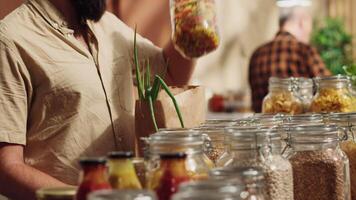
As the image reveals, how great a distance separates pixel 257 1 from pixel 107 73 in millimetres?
6385

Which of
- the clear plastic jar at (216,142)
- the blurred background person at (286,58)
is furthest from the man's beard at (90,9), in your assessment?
the blurred background person at (286,58)

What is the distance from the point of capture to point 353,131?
6.71ft

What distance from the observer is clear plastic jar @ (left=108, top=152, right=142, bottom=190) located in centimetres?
127

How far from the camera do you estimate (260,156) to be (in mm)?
1532

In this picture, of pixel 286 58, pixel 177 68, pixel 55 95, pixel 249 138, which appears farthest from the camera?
pixel 286 58

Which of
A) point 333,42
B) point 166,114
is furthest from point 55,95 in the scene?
point 333,42

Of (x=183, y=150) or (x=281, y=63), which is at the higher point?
(x=281, y=63)

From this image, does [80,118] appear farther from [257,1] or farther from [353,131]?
[257,1]

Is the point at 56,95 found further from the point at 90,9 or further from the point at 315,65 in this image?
the point at 315,65

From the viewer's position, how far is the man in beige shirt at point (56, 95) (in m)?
2.23

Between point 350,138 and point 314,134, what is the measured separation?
0.34 m

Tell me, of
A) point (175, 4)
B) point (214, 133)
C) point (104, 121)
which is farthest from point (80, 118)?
point (214, 133)

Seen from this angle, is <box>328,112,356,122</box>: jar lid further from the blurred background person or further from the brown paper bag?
the blurred background person

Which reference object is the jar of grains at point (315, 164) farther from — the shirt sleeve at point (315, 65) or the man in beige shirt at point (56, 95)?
the shirt sleeve at point (315, 65)
